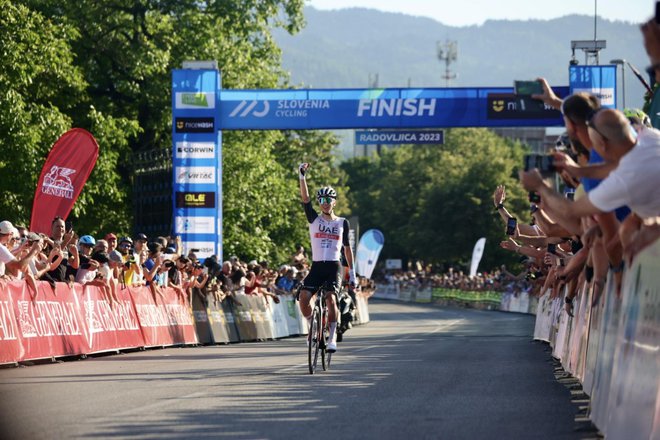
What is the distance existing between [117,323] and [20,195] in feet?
59.1

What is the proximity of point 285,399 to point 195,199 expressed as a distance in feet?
71.6

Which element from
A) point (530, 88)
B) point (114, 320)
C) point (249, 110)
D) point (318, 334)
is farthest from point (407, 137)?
point (530, 88)

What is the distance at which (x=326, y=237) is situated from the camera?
618 inches

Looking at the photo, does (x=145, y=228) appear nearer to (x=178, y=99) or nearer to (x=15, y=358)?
(x=178, y=99)

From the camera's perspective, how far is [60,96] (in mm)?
41094

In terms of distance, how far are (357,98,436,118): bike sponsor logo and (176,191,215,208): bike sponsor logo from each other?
4.23 meters

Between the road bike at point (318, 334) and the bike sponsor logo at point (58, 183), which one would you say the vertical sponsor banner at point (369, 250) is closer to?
the bike sponsor logo at point (58, 183)

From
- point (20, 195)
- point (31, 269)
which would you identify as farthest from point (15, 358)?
point (20, 195)

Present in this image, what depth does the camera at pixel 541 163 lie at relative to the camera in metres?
8.64

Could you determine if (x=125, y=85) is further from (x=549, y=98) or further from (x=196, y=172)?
(x=549, y=98)

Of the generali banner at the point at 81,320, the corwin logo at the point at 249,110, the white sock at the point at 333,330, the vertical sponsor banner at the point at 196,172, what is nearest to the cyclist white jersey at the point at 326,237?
the white sock at the point at 333,330

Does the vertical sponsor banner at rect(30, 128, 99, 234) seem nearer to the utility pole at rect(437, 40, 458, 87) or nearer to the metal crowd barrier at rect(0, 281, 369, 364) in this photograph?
the metal crowd barrier at rect(0, 281, 369, 364)

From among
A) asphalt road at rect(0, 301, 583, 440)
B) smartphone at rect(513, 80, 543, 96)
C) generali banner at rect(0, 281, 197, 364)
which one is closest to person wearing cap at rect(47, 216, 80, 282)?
generali banner at rect(0, 281, 197, 364)

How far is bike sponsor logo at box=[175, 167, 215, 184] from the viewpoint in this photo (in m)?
32.7
